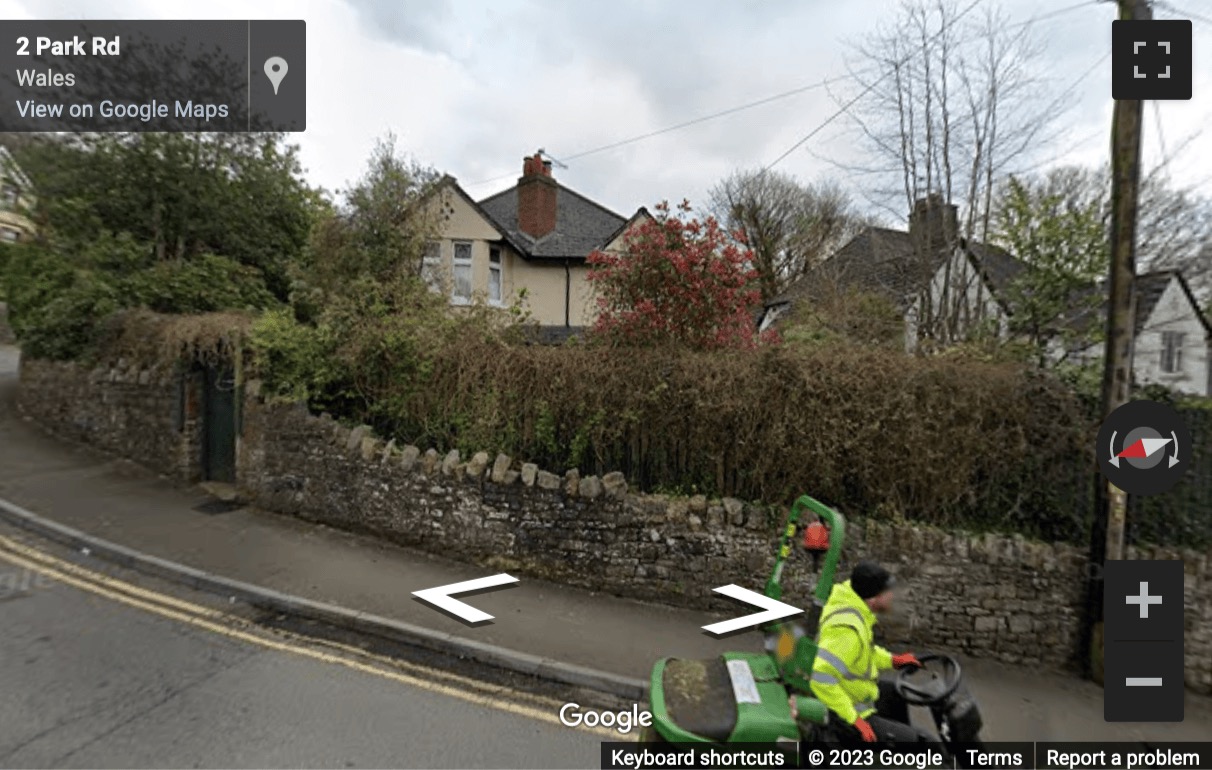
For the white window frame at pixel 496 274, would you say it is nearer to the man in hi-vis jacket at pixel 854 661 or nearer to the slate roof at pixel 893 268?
the slate roof at pixel 893 268

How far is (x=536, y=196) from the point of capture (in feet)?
61.4

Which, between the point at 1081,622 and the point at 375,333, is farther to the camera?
the point at 375,333

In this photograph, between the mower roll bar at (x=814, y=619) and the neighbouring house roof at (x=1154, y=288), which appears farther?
the neighbouring house roof at (x=1154, y=288)

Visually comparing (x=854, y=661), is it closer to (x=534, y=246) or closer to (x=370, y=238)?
(x=370, y=238)

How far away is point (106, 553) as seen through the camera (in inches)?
243

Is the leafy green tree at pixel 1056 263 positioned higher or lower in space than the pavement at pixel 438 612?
higher

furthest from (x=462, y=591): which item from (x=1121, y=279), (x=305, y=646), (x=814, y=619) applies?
(x=1121, y=279)

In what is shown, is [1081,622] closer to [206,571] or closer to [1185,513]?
[1185,513]

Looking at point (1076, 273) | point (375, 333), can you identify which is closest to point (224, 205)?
point (375, 333)

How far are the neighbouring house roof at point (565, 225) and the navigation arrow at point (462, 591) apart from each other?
40.4 feet

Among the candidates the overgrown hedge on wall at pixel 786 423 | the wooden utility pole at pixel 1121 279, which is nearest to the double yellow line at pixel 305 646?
the overgrown hedge on wall at pixel 786 423

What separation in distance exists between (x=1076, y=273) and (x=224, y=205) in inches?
635

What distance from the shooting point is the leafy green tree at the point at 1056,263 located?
6941 millimetres

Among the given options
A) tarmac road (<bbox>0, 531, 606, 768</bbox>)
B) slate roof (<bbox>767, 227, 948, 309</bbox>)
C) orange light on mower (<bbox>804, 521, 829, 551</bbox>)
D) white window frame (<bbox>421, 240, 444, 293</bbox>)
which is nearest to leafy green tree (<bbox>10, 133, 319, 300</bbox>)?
white window frame (<bbox>421, 240, 444, 293</bbox>)
